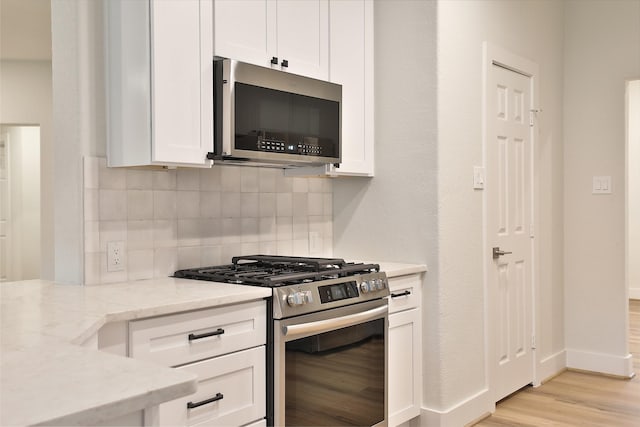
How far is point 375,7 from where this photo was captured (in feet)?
11.2

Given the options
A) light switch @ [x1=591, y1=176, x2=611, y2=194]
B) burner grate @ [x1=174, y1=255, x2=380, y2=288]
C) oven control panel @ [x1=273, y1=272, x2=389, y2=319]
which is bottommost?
oven control panel @ [x1=273, y1=272, x2=389, y2=319]

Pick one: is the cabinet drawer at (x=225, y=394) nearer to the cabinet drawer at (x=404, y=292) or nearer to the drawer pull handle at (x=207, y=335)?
the drawer pull handle at (x=207, y=335)

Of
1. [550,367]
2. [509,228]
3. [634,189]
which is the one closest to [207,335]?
[509,228]

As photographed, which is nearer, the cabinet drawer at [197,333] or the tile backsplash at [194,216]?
the cabinet drawer at [197,333]

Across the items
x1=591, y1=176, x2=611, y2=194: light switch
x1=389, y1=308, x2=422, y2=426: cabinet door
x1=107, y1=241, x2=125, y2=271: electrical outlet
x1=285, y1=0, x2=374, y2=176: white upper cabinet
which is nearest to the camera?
x1=107, y1=241, x2=125, y2=271: electrical outlet

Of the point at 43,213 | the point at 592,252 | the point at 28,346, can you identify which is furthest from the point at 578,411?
the point at 43,213

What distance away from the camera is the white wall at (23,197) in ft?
23.6

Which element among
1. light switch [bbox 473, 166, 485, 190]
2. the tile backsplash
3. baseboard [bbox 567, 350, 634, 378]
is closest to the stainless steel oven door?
the tile backsplash

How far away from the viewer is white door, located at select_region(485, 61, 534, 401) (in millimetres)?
3584

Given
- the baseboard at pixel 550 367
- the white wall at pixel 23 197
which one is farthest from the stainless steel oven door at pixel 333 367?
the white wall at pixel 23 197

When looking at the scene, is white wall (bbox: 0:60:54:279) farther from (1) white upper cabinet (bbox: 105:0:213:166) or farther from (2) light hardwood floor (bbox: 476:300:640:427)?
(2) light hardwood floor (bbox: 476:300:640:427)

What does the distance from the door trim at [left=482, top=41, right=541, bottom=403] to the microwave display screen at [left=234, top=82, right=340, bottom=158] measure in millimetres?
982

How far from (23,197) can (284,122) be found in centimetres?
560

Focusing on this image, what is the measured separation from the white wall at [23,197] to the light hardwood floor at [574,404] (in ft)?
19.0
